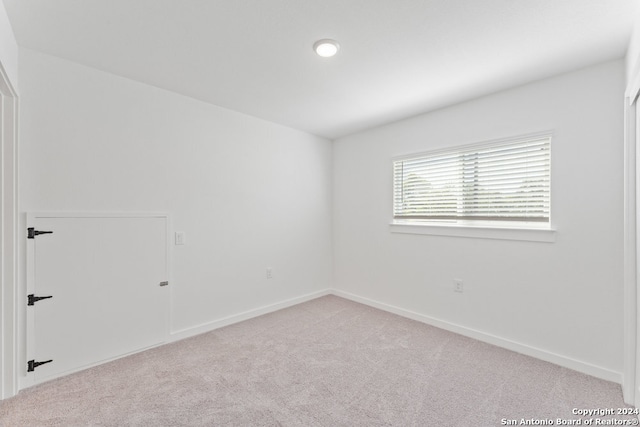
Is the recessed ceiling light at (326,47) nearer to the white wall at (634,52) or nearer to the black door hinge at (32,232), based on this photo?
the white wall at (634,52)

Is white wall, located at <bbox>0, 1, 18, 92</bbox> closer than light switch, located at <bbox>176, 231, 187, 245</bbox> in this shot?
Yes

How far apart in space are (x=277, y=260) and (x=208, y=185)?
130cm

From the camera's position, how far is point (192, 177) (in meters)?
2.87

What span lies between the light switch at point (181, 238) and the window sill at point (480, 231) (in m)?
2.38

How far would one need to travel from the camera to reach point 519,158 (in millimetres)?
2582

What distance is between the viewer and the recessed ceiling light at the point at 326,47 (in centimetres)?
191

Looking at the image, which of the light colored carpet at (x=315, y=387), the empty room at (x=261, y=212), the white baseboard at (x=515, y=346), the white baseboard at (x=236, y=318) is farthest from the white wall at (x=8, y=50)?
the white baseboard at (x=515, y=346)

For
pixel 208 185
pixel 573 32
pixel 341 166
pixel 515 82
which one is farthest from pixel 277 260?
pixel 573 32

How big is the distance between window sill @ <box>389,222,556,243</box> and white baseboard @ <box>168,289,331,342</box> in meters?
1.57

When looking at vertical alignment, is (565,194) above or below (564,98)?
below

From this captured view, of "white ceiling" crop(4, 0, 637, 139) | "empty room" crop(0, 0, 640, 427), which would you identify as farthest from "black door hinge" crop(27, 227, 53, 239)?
"white ceiling" crop(4, 0, 637, 139)

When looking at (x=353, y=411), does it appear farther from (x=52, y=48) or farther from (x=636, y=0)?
(x=52, y=48)

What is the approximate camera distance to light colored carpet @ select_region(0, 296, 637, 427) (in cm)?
173

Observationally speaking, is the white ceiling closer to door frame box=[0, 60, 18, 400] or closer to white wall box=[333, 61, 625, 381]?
white wall box=[333, 61, 625, 381]
